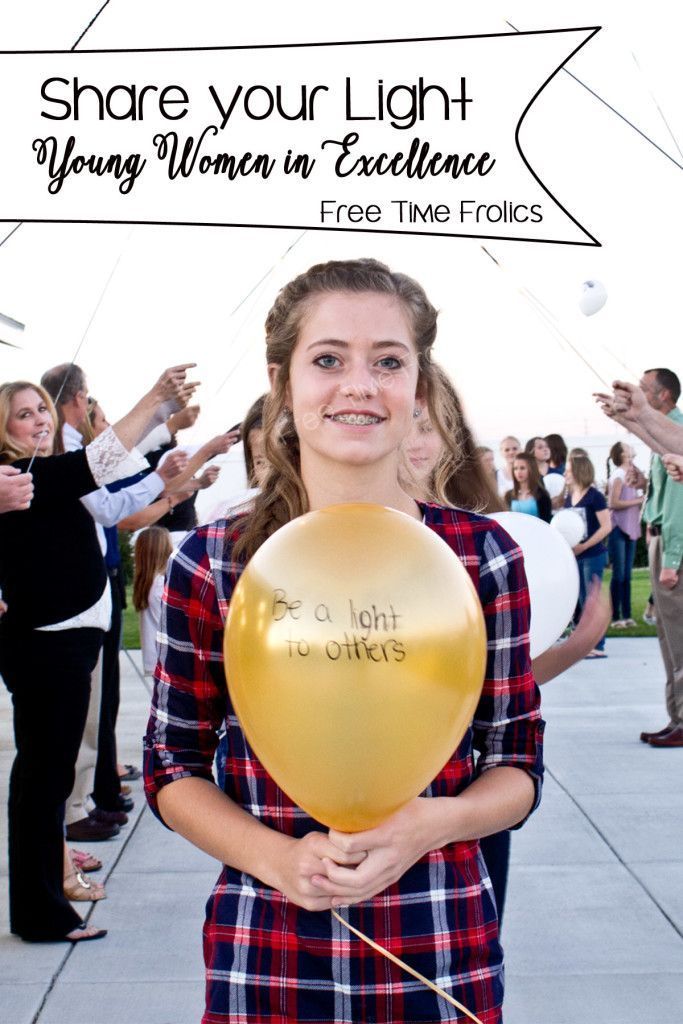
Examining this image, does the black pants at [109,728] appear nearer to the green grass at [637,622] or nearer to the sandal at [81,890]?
the sandal at [81,890]

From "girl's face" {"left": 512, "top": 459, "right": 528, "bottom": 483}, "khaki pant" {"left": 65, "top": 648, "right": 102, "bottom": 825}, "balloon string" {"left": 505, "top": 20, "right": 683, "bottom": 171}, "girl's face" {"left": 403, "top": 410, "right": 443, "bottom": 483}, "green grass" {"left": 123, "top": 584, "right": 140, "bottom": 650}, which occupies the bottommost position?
"green grass" {"left": 123, "top": 584, "right": 140, "bottom": 650}

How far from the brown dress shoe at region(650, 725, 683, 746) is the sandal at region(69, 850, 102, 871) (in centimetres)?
333

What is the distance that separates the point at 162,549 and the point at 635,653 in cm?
535

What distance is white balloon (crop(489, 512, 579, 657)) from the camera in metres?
3.23

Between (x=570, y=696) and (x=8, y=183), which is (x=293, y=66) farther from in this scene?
(x=570, y=696)

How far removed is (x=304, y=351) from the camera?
1585mm

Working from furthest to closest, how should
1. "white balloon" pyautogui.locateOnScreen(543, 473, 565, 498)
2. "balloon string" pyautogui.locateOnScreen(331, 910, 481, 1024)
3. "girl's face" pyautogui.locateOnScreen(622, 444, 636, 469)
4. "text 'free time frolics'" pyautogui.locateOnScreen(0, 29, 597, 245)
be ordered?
"girl's face" pyautogui.locateOnScreen(622, 444, 636, 469), "white balloon" pyautogui.locateOnScreen(543, 473, 565, 498), "text 'free time frolics'" pyautogui.locateOnScreen(0, 29, 597, 245), "balloon string" pyautogui.locateOnScreen(331, 910, 481, 1024)

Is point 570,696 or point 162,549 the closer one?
point 162,549

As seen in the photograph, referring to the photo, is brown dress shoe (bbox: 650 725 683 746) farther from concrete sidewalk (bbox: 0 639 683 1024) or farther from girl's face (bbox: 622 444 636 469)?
girl's face (bbox: 622 444 636 469)

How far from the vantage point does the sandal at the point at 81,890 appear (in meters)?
4.25

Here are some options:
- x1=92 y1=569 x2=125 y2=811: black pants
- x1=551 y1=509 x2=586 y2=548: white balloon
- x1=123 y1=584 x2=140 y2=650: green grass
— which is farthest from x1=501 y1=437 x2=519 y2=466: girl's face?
x1=92 y1=569 x2=125 y2=811: black pants

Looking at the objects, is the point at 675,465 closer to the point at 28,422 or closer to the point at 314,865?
the point at 28,422

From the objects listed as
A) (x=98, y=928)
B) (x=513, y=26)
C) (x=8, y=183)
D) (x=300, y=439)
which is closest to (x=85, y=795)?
(x=98, y=928)

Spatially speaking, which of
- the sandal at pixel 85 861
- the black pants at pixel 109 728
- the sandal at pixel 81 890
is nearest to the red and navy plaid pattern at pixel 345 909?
the sandal at pixel 81 890
